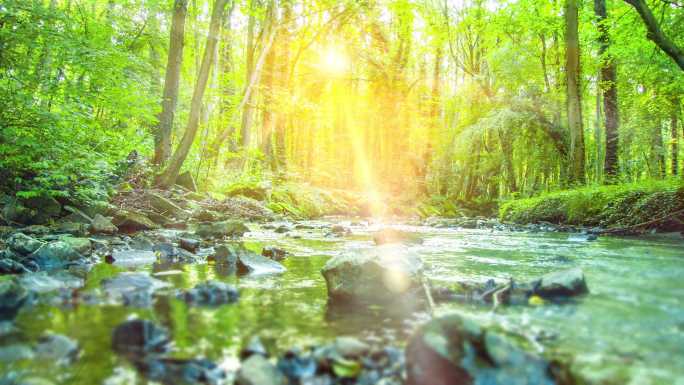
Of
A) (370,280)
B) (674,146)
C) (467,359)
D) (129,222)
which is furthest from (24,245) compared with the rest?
(674,146)

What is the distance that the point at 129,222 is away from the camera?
24.8ft

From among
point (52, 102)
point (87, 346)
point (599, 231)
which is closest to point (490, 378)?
point (87, 346)

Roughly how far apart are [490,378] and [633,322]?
1.32 m

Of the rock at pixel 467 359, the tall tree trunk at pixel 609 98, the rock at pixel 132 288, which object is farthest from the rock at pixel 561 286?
the tall tree trunk at pixel 609 98

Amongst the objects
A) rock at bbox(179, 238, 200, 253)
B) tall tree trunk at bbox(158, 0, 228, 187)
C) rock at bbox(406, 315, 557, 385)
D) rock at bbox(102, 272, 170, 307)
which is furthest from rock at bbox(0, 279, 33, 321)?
tall tree trunk at bbox(158, 0, 228, 187)

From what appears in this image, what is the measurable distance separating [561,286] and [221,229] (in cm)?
586

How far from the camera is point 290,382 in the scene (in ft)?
5.57

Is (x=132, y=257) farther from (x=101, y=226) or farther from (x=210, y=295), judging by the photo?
(x=101, y=226)

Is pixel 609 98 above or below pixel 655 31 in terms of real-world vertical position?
above

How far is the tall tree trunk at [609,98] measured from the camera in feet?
41.6

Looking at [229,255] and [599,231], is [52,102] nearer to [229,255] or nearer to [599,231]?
[229,255]

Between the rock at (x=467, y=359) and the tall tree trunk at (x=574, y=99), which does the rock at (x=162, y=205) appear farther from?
the tall tree trunk at (x=574, y=99)

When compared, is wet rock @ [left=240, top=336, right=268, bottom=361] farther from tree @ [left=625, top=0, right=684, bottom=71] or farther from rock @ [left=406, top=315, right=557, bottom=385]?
tree @ [left=625, top=0, right=684, bottom=71]

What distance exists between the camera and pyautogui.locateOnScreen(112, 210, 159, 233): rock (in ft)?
24.5
